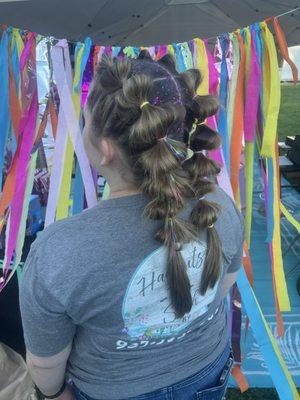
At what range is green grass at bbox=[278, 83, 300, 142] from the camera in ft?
26.2

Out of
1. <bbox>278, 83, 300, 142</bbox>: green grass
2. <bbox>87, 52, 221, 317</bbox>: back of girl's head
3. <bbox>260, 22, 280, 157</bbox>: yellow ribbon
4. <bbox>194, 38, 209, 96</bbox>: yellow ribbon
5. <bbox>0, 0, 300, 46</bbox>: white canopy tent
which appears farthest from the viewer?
<bbox>278, 83, 300, 142</bbox>: green grass

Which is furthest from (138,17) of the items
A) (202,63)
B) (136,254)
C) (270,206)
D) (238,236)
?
(136,254)

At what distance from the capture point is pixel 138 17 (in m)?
2.37

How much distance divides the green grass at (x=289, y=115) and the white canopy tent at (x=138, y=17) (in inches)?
186

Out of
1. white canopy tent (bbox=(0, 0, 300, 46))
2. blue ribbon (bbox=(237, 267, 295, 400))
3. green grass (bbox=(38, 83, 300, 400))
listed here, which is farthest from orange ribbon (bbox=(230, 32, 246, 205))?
white canopy tent (bbox=(0, 0, 300, 46))

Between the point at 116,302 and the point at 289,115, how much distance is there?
9858 millimetres

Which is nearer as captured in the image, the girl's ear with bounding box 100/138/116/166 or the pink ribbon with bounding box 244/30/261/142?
the girl's ear with bounding box 100/138/116/166

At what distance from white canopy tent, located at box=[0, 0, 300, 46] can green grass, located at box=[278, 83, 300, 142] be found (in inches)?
186

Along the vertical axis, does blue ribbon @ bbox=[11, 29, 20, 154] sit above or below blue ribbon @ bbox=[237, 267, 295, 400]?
above

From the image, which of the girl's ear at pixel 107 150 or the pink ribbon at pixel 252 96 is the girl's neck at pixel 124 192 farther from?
the pink ribbon at pixel 252 96

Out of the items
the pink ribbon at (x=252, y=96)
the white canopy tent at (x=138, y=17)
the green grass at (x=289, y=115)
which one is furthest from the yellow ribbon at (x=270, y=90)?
the green grass at (x=289, y=115)

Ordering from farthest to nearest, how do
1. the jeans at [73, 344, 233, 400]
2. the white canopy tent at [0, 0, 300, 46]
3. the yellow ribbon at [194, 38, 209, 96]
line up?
1. the white canopy tent at [0, 0, 300, 46]
2. the yellow ribbon at [194, 38, 209, 96]
3. the jeans at [73, 344, 233, 400]

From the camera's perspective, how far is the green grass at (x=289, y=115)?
26.2 ft

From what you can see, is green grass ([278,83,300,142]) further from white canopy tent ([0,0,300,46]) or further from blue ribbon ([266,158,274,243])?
blue ribbon ([266,158,274,243])
